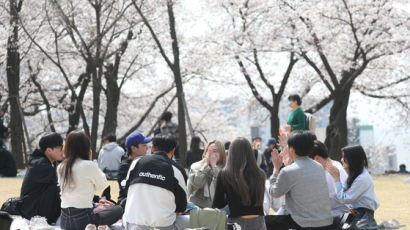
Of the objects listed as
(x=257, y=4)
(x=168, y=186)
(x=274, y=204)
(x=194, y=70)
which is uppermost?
(x=257, y=4)

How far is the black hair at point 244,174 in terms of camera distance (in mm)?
5043

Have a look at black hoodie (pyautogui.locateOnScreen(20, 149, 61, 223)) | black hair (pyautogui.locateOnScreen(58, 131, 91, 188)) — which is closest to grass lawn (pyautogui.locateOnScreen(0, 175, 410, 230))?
black hoodie (pyautogui.locateOnScreen(20, 149, 61, 223))

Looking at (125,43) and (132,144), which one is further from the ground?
(125,43)

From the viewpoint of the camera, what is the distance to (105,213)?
237 inches

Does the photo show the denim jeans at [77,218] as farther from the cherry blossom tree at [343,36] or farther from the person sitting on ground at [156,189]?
the cherry blossom tree at [343,36]

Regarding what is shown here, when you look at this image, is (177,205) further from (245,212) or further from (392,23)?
(392,23)

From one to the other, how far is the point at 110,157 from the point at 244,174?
6.43 meters

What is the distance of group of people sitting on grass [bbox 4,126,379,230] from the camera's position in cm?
508

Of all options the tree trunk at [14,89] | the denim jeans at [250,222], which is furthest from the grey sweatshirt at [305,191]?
the tree trunk at [14,89]

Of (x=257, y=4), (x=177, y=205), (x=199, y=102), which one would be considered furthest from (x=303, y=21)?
(x=177, y=205)

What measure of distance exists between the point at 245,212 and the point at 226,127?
90.1 feet

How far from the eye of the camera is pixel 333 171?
605 cm

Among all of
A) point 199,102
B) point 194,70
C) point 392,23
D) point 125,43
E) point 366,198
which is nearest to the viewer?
point 366,198

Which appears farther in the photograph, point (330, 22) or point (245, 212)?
point (330, 22)
